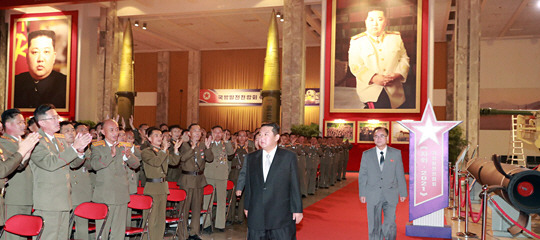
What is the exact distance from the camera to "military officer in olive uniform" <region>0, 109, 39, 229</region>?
3.22 metres

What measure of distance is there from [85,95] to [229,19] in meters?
6.97

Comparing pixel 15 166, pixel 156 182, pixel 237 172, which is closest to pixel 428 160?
pixel 237 172

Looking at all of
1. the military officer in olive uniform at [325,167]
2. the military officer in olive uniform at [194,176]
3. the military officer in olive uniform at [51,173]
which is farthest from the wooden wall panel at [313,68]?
the military officer in olive uniform at [51,173]

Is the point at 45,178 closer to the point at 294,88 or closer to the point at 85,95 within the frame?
the point at 294,88

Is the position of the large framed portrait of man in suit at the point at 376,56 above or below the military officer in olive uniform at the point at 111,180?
above

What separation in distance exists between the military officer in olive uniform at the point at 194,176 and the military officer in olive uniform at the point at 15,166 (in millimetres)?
1827

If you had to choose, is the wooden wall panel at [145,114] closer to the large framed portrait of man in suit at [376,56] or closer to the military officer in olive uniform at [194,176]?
the large framed portrait of man in suit at [376,56]

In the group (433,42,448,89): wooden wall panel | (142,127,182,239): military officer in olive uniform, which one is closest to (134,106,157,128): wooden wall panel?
(433,42,448,89): wooden wall panel

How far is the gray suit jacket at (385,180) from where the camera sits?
4941 mm

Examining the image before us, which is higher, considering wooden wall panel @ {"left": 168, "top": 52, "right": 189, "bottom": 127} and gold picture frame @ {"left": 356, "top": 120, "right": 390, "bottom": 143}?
wooden wall panel @ {"left": 168, "top": 52, "right": 189, "bottom": 127}

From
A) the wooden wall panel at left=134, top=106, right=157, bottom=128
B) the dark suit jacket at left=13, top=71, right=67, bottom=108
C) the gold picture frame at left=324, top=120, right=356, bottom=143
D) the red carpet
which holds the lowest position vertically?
the red carpet

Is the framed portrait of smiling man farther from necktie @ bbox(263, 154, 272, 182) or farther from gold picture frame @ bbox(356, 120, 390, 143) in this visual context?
necktie @ bbox(263, 154, 272, 182)

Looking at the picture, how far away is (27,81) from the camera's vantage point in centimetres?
1845

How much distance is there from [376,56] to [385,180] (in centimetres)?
1095
